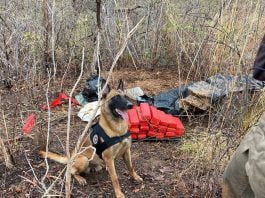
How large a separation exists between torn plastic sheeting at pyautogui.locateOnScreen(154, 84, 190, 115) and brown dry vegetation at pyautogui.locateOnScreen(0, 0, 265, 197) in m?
0.24

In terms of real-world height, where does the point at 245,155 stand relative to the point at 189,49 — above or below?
above

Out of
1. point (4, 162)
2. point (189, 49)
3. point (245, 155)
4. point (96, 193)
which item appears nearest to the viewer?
point (245, 155)

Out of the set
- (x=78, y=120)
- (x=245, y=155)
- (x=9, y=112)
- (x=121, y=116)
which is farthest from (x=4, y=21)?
(x=245, y=155)

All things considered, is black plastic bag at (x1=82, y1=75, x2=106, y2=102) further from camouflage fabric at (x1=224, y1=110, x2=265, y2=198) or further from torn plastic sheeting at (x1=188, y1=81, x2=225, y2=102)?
camouflage fabric at (x1=224, y1=110, x2=265, y2=198)

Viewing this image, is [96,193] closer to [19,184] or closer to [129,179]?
[129,179]

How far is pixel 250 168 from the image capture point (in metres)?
1.54

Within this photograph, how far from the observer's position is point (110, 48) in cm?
694

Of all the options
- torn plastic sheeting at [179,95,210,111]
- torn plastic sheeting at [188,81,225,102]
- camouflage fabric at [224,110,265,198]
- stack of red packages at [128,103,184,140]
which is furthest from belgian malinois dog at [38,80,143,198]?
camouflage fabric at [224,110,265,198]

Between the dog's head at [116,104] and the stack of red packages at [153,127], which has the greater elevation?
the dog's head at [116,104]

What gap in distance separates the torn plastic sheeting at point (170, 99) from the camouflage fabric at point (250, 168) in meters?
3.71

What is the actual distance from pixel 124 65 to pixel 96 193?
4192 millimetres

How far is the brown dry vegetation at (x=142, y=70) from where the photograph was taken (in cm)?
360

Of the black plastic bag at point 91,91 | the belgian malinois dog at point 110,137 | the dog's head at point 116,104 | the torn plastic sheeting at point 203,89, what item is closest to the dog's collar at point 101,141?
the belgian malinois dog at point 110,137

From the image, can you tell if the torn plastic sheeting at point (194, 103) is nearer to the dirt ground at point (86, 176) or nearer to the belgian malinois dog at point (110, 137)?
the dirt ground at point (86, 176)
